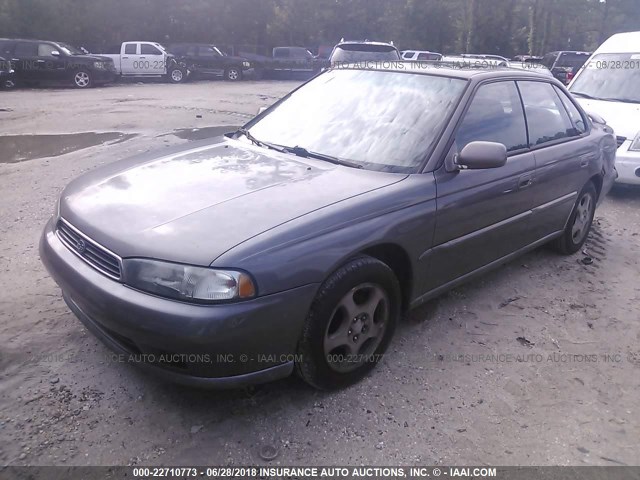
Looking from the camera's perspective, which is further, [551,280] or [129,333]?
[551,280]

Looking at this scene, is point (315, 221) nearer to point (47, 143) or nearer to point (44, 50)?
point (47, 143)

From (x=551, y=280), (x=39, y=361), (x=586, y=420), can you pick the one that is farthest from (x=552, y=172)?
(x=39, y=361)

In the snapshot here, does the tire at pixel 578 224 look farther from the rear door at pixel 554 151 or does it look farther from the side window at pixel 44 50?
the side window at pixel 44 50

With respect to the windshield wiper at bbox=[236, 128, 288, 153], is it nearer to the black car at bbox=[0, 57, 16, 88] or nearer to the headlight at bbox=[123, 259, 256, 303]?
the headlight at bbox=[123, 259, 256, 303]

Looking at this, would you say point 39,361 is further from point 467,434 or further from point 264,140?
point 467,434

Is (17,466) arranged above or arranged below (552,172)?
below

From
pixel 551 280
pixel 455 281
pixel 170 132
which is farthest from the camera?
pixel 170 132

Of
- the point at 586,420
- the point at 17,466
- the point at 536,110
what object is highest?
the point at 536,110

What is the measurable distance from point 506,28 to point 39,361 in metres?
40.0

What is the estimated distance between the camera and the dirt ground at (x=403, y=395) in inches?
97.8

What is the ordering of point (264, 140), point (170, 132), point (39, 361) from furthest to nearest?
1. point (170, 132)
2. point (264, 140)
3. point (39, 361)

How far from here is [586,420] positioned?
2779 mm

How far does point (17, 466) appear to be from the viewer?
2.30 metres

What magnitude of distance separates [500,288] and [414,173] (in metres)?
1.64
